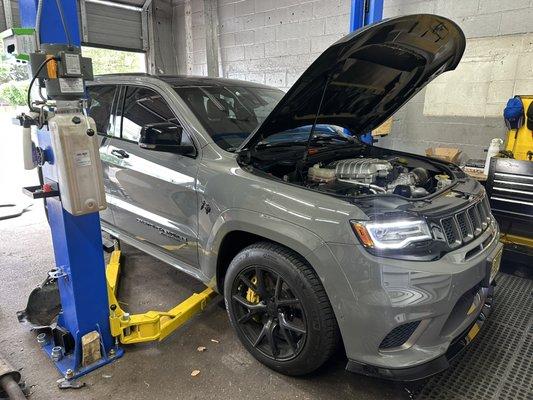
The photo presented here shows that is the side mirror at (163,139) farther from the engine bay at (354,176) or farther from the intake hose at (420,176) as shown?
the intake hose at (420,176)

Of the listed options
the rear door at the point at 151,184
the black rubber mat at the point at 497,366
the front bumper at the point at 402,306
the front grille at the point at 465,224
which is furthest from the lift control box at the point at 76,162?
the black rubber mat at the point at 497,366

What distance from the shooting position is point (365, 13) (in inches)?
169

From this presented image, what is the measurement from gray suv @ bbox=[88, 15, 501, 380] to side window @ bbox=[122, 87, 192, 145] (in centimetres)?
1

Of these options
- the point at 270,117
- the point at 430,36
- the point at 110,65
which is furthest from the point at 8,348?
the point at 110,65

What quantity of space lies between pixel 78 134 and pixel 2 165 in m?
7.95

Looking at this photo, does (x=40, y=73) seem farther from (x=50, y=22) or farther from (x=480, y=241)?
(x=480, y=241)

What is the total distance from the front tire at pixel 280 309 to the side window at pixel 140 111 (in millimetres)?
1121

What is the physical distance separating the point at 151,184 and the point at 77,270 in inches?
30.7

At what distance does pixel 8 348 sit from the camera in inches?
88.3

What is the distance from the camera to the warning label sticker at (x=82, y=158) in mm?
1653

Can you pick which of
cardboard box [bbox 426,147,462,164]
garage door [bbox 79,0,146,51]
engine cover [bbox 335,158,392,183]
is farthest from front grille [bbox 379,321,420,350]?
garage door [bbox 79,0,146,51]

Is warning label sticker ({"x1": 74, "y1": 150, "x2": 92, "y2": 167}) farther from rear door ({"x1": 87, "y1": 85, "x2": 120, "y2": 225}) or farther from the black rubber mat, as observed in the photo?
the black rubber mat

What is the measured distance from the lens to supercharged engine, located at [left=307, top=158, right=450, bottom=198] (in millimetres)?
2084

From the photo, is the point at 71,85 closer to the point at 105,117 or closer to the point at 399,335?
the point at 105,117
